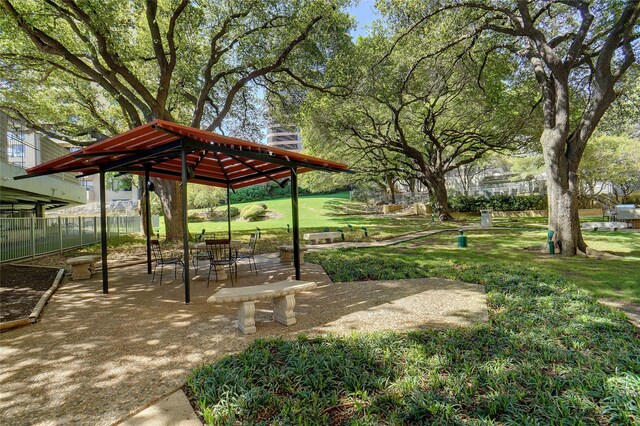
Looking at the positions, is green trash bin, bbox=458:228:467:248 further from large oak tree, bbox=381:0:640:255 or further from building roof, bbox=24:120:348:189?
building roof, bbox=24:120:348:189

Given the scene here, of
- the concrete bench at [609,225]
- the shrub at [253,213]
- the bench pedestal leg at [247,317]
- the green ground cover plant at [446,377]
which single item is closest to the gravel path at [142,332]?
the bench pedestal leg at [247,317]

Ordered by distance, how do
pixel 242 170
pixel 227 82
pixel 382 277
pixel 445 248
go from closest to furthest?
1. pixel 382 277
2. pixel 242 170
3. pixel 445 248
4. pixel 227 82

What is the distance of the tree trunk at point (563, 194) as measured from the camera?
9.49 m

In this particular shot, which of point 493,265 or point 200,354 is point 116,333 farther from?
point 493,265

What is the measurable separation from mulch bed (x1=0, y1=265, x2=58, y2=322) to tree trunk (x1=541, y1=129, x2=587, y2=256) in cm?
1300

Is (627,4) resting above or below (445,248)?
above

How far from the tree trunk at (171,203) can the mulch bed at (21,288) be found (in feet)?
16.9

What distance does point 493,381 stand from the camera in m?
2.97

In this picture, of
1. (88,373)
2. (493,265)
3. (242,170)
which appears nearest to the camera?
(88,373)

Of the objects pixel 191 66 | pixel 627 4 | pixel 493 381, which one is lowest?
pixel 493 381

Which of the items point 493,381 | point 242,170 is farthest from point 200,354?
point 242,170

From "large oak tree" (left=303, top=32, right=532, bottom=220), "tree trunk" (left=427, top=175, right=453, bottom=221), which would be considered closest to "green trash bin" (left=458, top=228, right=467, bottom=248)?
"large oak tree" (left=303, top=32, right=532, bottom=220)

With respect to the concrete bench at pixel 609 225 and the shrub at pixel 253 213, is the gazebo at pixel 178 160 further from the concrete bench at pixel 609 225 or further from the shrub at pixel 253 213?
the shrub at pixel 253 213

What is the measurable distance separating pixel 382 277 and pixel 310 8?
1026cm
